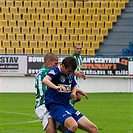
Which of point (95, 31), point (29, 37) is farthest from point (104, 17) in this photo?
point (29, 37)

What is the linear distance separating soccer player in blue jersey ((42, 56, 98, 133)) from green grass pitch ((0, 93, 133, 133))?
4.12 m

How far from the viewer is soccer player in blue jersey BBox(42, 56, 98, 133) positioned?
894 centimetres

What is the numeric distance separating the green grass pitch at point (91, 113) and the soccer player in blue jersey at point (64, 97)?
13.5ft

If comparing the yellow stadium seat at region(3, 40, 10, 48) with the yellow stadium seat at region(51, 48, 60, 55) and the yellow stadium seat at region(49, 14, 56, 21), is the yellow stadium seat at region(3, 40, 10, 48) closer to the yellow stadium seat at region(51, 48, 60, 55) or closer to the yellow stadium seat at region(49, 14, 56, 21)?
the yellow stadium seat at region(51, 48, 60, 55)

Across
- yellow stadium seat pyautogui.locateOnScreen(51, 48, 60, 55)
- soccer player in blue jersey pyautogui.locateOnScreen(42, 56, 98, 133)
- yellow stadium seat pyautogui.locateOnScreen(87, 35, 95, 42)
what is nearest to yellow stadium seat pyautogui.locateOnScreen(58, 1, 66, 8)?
yellow stadium seat pyautogui.locateOnScreen(87, 35, 95, 42)

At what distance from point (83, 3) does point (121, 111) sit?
15904 mm

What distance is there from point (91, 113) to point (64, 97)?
333 inches

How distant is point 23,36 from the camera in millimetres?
32062

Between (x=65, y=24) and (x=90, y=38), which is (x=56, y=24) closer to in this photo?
(x=65, y=24)

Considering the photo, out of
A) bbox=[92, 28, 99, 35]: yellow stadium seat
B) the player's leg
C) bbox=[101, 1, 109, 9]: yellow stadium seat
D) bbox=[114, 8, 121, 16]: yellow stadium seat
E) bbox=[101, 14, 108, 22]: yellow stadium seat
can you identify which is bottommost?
the player's leg

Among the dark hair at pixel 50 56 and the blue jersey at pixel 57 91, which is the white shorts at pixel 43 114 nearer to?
the blue jersey at pixel 57 91

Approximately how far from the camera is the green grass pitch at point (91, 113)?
13922 millimetres

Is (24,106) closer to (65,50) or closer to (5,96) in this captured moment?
(5,96)

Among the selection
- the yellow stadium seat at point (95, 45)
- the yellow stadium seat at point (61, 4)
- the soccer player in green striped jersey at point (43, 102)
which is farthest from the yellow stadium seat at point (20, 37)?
the soccer player in green striped jersey at point (43, 102)
